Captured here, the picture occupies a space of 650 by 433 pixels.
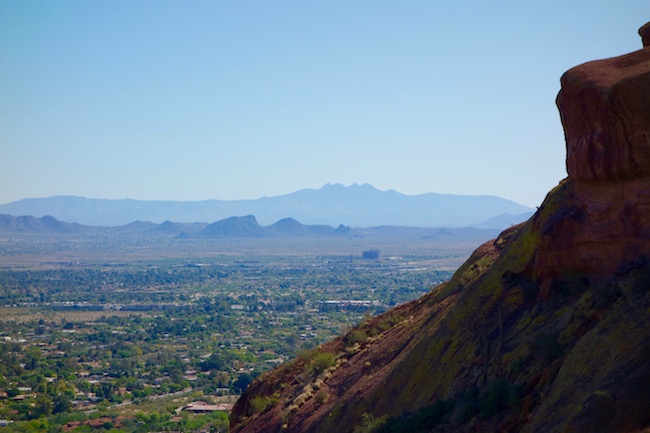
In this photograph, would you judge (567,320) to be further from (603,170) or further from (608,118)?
(608,118)

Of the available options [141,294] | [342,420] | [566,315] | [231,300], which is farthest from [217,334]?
[566,315]

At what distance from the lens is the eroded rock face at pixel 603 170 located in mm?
15453

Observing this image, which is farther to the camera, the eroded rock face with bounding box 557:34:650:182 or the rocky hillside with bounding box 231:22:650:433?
the eroded rock face with bounding box 557:34:650:182

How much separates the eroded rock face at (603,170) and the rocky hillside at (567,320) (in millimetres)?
25

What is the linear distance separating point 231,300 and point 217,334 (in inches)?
1526

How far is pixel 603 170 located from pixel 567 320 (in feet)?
9.72

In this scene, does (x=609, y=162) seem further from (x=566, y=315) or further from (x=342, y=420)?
(x=342, y=420)

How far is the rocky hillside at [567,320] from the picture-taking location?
41.7 ft

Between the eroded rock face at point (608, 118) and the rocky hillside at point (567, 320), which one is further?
the eroded rock face at point (608, 118)

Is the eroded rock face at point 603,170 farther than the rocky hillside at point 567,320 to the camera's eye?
Yes

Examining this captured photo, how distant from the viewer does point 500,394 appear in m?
15.2

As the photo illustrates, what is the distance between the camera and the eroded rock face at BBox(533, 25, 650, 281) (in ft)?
50.7

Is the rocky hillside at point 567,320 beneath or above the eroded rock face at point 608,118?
beneath

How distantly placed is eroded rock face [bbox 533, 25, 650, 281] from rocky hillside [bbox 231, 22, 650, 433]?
25 mm
